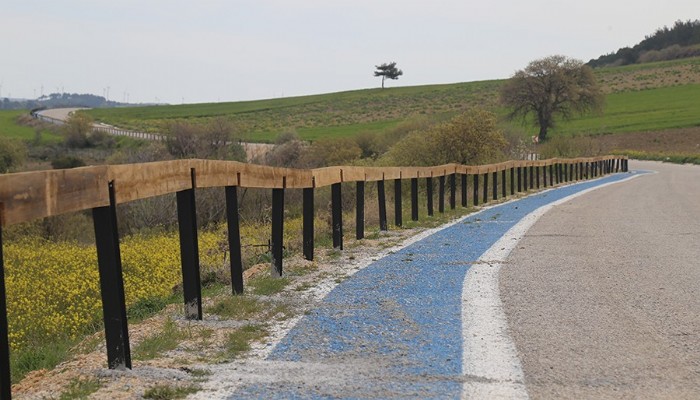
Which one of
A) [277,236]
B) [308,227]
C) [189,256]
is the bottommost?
[308,227]

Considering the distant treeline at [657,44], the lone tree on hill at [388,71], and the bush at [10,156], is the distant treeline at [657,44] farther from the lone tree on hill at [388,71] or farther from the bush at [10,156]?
the bush at [10,156]

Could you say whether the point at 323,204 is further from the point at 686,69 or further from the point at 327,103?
the point at 686,69

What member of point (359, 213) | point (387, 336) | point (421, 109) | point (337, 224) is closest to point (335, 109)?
point (421, 109)

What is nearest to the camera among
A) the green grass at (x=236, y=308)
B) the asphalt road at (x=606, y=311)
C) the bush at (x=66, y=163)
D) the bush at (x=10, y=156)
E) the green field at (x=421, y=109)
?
the asphalt road at (x=606, y=311)

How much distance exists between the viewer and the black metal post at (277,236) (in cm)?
783

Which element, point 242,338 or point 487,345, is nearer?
point 487,345

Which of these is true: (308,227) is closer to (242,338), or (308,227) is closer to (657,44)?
(242,338)

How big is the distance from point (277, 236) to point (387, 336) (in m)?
2.90

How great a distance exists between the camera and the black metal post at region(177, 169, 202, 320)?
231 inches

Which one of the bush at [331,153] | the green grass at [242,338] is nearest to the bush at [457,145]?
the bush at [331,153]

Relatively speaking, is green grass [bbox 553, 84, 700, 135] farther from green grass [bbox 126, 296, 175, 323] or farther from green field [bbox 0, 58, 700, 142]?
green grass [bbox 126, 296, 175, 323]

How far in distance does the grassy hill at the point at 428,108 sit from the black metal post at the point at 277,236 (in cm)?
6683

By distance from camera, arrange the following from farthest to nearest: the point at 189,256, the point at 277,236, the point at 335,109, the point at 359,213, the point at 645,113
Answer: the point at 335,109 → the point at 645,113 → the point at 359,213 → the point at 277,236 → the point at 189,256

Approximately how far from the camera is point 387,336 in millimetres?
5258
